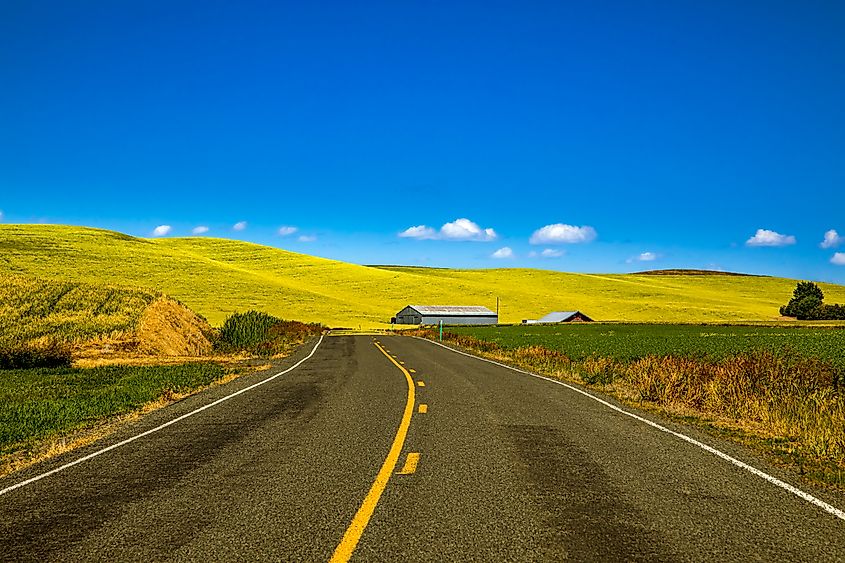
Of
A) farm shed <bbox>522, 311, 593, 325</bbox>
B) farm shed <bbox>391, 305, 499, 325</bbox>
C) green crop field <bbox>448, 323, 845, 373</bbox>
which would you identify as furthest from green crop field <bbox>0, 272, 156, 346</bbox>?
farm shed <bbox>522, 311, 593, 325</bbox>

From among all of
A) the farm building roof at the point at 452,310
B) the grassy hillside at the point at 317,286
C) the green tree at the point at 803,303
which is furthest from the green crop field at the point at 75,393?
the green tree at the point at 803,303

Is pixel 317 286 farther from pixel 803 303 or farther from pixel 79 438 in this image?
pixel 79 438

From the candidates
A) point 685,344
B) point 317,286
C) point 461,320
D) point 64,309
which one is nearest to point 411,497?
point 64,309

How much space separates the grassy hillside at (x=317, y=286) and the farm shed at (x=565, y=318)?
5177 millimetres

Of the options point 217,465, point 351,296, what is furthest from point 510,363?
point 351,296

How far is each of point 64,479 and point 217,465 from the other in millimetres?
1704

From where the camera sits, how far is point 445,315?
96000 millimetres

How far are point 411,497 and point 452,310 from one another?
300 ft

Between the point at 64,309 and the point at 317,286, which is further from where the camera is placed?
the point at 317,286

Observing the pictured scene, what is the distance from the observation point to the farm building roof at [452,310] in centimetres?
9314

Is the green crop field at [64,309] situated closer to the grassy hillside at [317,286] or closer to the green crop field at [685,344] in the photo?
the green crop field at [685,344]

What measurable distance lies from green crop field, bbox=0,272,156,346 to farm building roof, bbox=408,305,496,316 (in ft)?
191

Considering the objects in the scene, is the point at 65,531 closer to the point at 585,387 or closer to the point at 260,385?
the point at 260,385

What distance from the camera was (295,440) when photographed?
9766 mm
